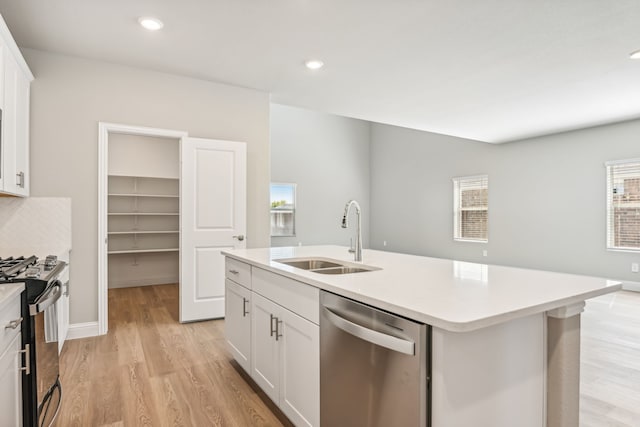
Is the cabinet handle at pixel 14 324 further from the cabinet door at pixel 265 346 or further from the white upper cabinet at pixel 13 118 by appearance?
the white upper cabinet at pixel 13 118

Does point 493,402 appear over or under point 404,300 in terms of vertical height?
under

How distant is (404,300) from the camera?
1.25m

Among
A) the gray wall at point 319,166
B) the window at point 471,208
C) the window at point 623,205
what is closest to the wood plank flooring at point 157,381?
the gray wall at point 319,166

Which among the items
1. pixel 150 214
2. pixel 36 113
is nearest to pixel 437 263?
pixel 36 113

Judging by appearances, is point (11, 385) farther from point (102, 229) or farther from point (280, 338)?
point (102, 229)

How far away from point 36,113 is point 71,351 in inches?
84.2

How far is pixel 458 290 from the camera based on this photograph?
144 centimetres

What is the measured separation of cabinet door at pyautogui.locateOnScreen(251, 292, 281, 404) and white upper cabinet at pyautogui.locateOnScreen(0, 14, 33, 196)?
1910 millimetres

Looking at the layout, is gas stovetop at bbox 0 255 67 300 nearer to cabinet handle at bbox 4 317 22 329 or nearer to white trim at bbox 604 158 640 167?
cabinet handle at bbox 4 317 22 329

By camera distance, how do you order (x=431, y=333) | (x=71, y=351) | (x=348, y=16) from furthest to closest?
(x=71, y=351) < (x=348, y=16) < (x=431, y=333)

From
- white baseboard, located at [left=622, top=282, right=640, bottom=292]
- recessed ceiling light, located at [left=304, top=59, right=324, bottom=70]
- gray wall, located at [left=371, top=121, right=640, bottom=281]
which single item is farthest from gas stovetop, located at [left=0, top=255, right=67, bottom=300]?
gray wall, located at [left=371, top=121, right=640, bottom=281]

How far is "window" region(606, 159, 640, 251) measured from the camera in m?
5.62

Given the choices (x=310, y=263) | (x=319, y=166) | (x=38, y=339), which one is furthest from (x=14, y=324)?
(x=319, y=166)

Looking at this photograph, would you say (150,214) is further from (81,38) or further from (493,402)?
(493,402)
